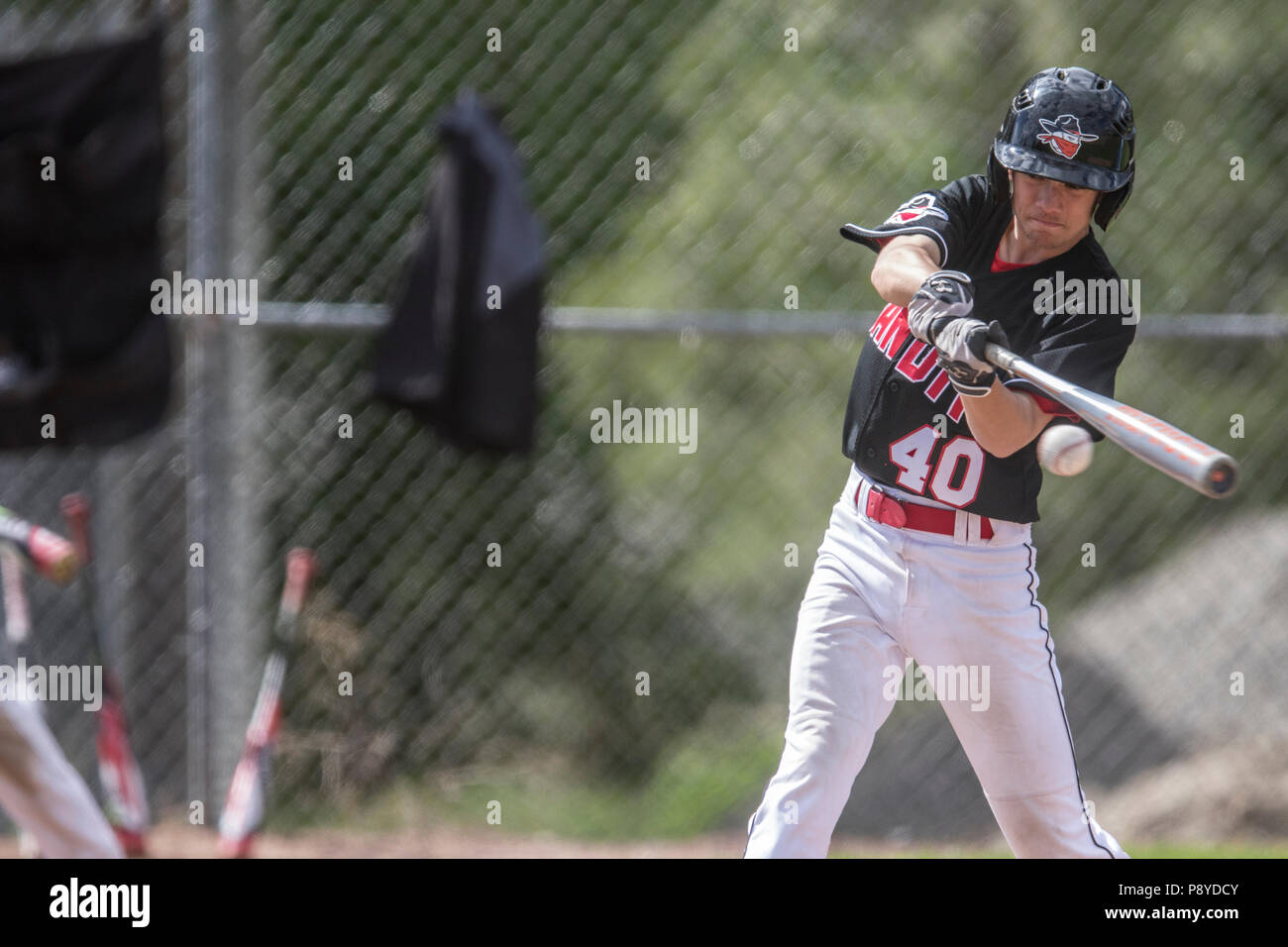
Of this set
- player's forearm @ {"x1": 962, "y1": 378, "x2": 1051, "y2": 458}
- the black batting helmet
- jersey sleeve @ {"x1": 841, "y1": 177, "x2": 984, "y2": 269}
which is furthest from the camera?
jersey sleeve @ {"x1": 841, "y1": 177, "x2": 984, "y2": 269}

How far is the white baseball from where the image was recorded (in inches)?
88.3

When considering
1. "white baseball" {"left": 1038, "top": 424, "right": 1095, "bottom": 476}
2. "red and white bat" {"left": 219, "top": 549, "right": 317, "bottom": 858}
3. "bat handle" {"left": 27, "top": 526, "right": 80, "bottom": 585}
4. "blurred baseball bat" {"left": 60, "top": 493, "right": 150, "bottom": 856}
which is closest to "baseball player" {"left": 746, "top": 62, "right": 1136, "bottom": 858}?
"white baseball" {"left": 1038, "top": 424, "right": 1095, "bottom": 476}

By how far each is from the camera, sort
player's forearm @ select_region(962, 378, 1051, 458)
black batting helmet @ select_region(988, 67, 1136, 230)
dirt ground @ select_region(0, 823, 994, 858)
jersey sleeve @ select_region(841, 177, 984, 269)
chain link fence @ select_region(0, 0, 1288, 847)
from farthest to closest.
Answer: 1. chain link fence @ select_region(0, 0, 1288, 847)
2. dirt ground @ select_region(0, 823, 994, 858)
3. jersey sleeve @ select_region(841, 177, 984, 269)
4. black batting helmet @ select_region(988, 67, 1136, 230)
5. player's forearm @ select_region(962, 378, 1051, 458)

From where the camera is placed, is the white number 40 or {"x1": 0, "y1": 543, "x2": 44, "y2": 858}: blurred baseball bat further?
{"x1": 0, "y1": 543, "x2": 44, "y2": 858}: blurred baseball bat

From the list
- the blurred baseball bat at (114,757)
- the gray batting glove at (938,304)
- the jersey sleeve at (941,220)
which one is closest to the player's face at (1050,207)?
the jersey sleeve at (941,220)

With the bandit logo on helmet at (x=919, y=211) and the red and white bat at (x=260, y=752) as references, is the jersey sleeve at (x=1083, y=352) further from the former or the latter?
the red and white bat at (x=260, y=752)

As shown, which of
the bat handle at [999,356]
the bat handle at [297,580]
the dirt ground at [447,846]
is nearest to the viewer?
the bat handle at [999,356]

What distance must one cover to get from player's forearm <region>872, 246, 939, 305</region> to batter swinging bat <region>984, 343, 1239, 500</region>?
32 cm

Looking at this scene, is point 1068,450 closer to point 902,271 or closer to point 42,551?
point 902,271

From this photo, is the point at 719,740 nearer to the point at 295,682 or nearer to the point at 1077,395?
the point at 295,682

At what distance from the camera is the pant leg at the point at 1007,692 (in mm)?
2830

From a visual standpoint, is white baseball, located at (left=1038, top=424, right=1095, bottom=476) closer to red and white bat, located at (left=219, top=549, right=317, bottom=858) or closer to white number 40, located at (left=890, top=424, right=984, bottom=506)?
white number 40, located at (left=890, top=424, right=984, bottom=506)

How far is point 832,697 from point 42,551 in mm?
1499

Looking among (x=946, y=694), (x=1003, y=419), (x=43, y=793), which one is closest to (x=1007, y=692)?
(x=946, y=694)
